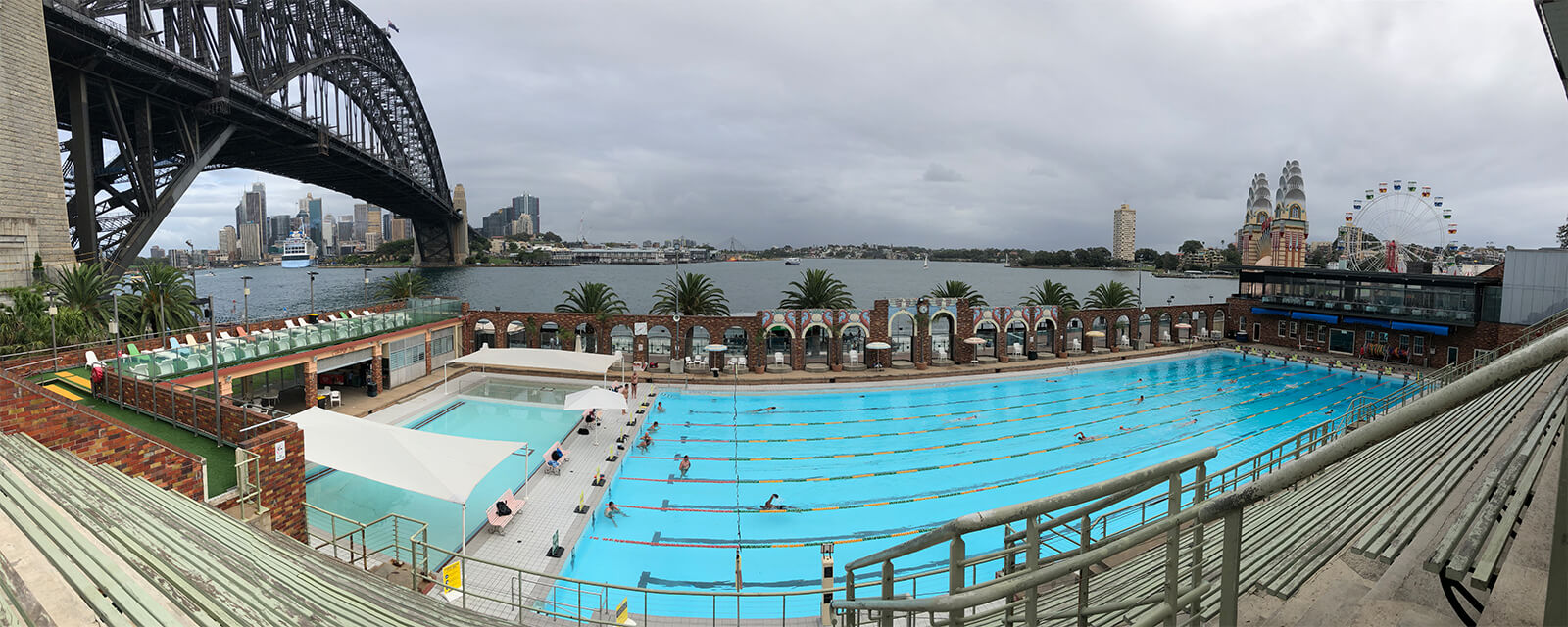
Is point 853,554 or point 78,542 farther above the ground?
point 78,542

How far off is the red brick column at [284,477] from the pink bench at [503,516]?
10.4 feet

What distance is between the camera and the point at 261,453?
952 centimetres

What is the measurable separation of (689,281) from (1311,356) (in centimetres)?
3509

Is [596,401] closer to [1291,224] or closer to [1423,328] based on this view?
[1423,328]

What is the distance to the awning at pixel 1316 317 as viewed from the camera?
36312 mm

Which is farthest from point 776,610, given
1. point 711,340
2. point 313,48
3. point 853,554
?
point 313,48

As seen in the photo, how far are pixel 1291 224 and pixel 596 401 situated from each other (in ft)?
185

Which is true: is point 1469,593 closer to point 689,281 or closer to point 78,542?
point 78,542

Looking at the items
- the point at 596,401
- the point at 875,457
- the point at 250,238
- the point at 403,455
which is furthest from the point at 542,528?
the point at 250,238

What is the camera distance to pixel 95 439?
841 centimetres

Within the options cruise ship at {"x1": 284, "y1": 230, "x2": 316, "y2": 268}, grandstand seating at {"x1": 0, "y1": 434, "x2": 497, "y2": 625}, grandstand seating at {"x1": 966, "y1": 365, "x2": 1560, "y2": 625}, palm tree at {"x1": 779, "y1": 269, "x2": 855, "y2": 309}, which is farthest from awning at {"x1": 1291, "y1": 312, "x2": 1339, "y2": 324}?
cruise ship at {"x1": 284, "y1": 230, "x2": 316, "y2": 268}

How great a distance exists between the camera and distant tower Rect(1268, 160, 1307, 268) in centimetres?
4941

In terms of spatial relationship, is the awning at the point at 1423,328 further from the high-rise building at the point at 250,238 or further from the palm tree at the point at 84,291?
the high-rise building at the point at 250,238

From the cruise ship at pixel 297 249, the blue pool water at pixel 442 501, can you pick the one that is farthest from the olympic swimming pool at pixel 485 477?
the cruise ship at pixel 297 249
